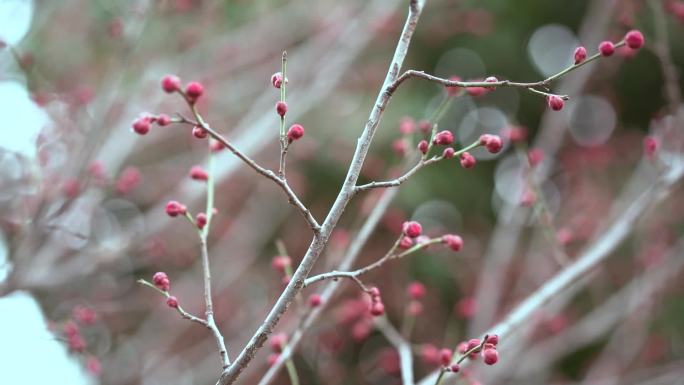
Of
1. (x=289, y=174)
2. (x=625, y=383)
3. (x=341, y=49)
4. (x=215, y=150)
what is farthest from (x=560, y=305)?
(x=289, y=174)

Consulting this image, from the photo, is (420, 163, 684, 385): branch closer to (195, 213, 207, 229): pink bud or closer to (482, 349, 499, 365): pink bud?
(482, 349, 499, 365): pink bud

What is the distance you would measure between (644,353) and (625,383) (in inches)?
45.8

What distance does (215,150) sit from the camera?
158cm

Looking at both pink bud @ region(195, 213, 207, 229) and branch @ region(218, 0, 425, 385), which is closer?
branch @ region(218, 0, 425, 385)

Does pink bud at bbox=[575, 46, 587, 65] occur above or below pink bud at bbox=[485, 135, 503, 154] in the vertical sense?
above

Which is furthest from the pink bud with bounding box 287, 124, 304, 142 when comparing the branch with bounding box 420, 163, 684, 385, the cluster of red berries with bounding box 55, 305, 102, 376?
the branch with bounding box 420, 163, 684, 385

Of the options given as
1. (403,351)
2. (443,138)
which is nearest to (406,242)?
(443,138)

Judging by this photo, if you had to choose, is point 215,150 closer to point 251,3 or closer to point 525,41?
point 251,3

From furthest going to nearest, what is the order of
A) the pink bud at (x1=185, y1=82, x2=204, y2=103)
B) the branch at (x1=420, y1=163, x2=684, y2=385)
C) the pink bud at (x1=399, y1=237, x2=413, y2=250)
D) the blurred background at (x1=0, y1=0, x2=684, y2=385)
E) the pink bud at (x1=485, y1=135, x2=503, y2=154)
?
the blurred background at (x1=0, y1=0, x2=684, y2=385) < the branch at (x1=420, y1=163, x2=684, y2=385) < the pink bud at (x1=399, y1=237, x2=413, y2=250) < the pink bud at (x1=485, y1=135, x2=503, y2=154) < the pink bud at (x1=185, y1=82, x2=204, y2=103)

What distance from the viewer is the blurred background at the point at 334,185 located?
2.79 meters

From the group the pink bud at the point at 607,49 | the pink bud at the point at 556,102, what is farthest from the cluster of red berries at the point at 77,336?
the pink bud at the point at 607,49

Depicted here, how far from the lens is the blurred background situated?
279 centimetres

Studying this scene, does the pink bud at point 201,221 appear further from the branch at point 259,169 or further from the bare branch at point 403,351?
the bare branch at point 403,351

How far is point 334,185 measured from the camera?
6008 millimetres
